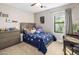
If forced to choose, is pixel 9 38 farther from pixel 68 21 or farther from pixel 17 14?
pixel 68 21

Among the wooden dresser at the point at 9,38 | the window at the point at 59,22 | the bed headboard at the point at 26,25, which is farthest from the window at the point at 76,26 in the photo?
the wooden dresser at the point at 9,38

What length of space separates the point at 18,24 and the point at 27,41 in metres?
0.35

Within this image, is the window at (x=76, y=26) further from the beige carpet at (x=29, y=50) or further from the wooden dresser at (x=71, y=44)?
the beige carpet at (x=29, y=50)

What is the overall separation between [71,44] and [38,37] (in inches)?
23.0

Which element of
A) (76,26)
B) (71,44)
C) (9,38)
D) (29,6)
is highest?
(29,6)

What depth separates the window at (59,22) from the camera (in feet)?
4.79

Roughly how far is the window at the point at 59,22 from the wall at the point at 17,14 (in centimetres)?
45

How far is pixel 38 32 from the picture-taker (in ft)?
5.12

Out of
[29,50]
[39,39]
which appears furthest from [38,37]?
[29,50]

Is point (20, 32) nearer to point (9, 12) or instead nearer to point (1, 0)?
point (9, 12)

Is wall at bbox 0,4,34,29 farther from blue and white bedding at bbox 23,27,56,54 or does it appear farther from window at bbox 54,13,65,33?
window at bbox 54,13,65,33

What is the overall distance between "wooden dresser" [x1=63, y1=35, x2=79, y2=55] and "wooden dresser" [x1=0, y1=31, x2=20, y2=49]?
851 millimetres

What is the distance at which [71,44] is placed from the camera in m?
1.44
